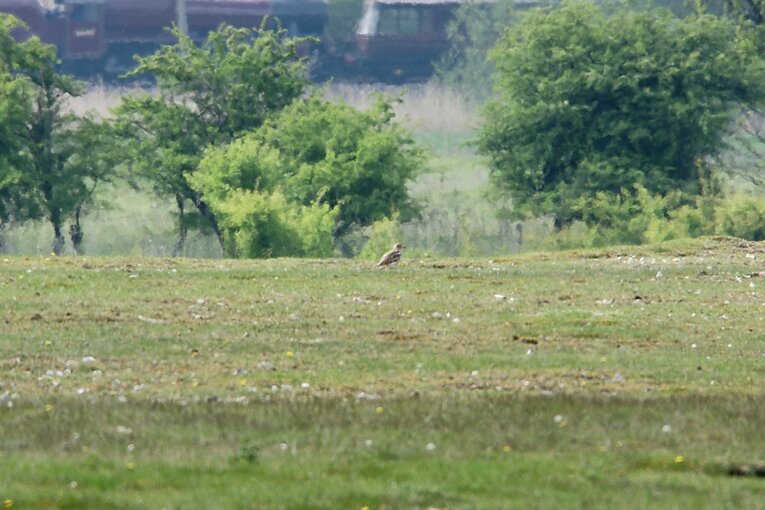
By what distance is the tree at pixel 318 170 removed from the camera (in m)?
69.3

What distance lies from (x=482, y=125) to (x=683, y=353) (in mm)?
62297

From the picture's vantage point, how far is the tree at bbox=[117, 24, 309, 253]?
78062mm

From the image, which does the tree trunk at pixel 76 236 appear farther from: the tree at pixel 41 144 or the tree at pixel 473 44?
the tree at pixel 473 44

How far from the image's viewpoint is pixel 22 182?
247 ft

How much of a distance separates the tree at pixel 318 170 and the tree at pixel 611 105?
6.50 m

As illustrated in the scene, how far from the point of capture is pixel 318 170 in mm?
76000

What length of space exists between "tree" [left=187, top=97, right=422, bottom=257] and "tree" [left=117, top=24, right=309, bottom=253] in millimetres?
1884

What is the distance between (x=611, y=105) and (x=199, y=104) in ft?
67.0

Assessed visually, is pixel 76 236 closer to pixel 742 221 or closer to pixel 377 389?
pixel 742 221

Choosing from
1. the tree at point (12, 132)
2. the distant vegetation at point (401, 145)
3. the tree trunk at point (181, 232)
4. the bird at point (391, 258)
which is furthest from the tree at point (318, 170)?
the bird at point (391, 258)

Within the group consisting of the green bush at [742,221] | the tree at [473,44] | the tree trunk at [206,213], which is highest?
the tree at [473,44]

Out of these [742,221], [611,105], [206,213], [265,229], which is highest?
[611,105]

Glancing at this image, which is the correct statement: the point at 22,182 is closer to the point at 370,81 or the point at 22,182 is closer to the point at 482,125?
the point at 482,125

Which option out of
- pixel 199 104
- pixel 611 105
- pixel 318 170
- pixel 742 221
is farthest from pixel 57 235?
pixel 742 221
